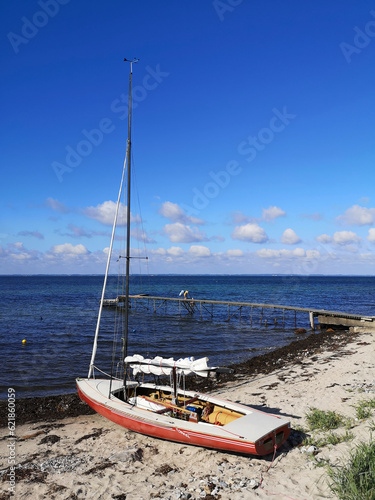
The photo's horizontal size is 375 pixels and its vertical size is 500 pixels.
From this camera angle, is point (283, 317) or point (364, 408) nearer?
point (364, 408)

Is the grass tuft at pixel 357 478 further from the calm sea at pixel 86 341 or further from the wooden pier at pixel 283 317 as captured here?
the wooden pier at pixel 283 317

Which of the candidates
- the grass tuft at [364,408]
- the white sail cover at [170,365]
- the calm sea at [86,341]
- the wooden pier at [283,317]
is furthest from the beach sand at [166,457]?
the wooden pier at [283,317]

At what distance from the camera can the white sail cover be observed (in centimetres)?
1141

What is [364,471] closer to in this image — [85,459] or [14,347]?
[85,459]

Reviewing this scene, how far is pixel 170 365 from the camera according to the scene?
472 inches

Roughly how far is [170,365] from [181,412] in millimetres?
1522

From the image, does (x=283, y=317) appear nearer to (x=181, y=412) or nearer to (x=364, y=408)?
(x=364, y=408)

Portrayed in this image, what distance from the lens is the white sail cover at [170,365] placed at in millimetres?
11414

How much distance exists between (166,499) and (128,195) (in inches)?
388

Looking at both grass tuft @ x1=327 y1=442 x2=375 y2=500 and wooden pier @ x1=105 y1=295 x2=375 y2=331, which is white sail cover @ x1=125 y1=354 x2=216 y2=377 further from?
wooden pier @ x1=105 y1=295 x2=375 y2=331

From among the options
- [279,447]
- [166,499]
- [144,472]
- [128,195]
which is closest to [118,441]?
[144,472]

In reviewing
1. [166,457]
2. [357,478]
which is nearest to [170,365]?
[166,457]

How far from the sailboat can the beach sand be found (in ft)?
1.53

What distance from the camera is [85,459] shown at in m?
9.90
